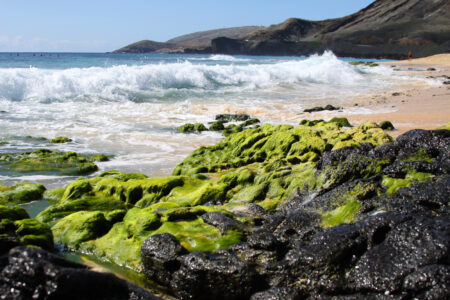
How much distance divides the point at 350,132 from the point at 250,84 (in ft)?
59.4

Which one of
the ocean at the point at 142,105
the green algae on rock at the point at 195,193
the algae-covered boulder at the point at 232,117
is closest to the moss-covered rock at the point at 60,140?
the ocean at the point at 142,105

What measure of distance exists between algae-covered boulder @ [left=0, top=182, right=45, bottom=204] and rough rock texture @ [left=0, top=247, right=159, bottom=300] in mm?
4329

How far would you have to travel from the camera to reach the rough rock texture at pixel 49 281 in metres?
2.47

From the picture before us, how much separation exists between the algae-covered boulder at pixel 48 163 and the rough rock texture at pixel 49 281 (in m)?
5.95

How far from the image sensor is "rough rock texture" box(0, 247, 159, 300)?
2.47 metres

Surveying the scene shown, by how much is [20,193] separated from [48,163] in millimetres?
2195

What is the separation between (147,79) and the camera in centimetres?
2422

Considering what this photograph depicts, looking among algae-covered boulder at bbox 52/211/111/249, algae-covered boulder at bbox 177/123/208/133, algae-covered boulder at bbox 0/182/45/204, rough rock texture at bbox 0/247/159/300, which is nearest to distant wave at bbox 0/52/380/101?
algae-covered boulder at bbox 177/123/208/133

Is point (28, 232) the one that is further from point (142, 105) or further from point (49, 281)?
point (142, 105)

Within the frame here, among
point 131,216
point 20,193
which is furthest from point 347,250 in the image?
point 20,193

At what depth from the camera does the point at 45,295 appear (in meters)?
2.46

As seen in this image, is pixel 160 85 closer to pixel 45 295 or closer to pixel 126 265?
pixel 126 265

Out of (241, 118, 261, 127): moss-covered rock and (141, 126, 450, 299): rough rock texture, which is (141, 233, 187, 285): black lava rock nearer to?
(141, 126, 450, 299): rough rock texture

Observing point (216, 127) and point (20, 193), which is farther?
point (216, 127)
